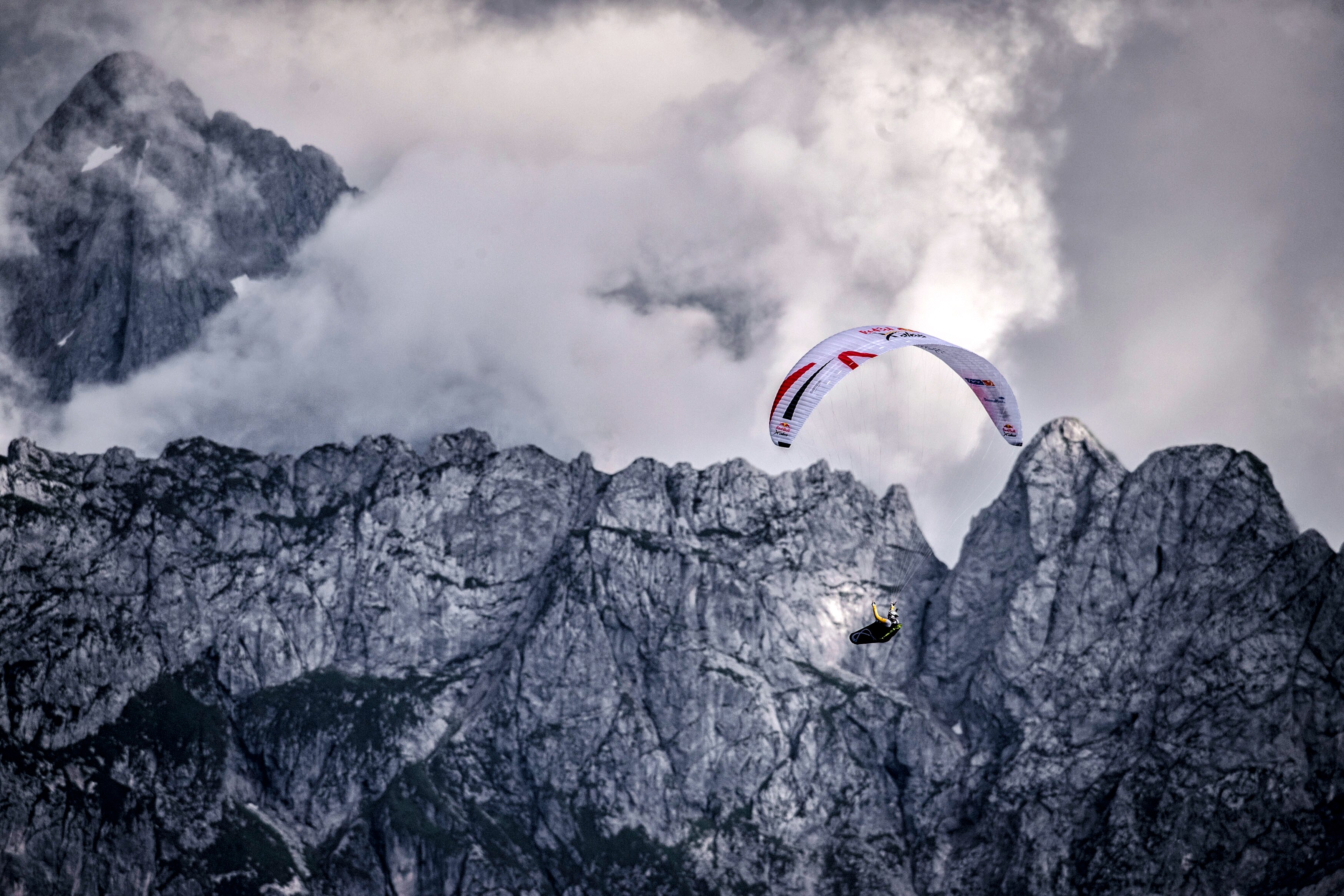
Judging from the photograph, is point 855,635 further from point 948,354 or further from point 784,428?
point 948,354

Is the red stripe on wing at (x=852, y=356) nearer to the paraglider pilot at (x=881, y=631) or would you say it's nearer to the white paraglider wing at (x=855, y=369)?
the white paraglider wing at (x=855, y=369)

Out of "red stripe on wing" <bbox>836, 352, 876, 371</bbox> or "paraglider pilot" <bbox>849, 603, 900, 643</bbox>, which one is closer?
"paraglider pilot" <bbox>849, 603, 900, 643</bbox>

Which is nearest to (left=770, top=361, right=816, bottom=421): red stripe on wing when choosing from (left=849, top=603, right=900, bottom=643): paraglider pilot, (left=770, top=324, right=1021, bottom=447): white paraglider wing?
(left=770, top=324, right=1021, bottom=447): white paraglider wing

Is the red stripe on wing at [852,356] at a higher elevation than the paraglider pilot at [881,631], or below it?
higher

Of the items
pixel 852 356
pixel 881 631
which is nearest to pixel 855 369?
pixel 852 356

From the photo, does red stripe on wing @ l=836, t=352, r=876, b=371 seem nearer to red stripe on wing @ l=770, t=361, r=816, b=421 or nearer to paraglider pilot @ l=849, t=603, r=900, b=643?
red stripe on wing @ l=770, t=361, r=816, b=421

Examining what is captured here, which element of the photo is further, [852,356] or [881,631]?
[852,356]

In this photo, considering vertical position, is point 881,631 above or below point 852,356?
below

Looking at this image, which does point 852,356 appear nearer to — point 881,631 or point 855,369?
point 855,369

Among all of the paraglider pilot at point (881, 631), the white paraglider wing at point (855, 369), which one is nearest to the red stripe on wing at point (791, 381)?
the white paraglider wing at point (855, 369)
